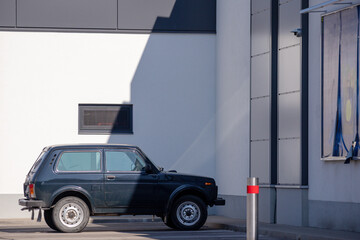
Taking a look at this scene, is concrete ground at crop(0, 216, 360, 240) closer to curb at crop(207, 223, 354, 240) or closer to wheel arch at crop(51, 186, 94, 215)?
curb at crop(207, 223, 354, 240)

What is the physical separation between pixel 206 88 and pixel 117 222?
4781 mm

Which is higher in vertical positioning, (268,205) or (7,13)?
(7,13)

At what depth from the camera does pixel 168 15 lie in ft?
76.1

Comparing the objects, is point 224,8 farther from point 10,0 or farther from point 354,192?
point 354,192

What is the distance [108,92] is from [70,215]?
6.98 metres

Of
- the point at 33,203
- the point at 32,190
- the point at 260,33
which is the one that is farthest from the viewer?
the point at 260,33

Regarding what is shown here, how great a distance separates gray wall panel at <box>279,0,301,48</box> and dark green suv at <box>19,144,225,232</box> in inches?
143

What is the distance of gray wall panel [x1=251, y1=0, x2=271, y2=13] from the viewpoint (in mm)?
19356

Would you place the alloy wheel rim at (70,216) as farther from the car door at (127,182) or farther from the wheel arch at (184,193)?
the wheel arch at (184,193)

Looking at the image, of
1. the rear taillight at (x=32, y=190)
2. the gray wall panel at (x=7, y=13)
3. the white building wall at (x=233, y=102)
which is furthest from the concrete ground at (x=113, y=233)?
the gray wall panel at (x=7, y=13)

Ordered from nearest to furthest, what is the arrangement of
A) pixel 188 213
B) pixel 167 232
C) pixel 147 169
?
pixel 167 232, pixel 147 169, pixel 188 213

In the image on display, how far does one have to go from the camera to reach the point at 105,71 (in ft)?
75.1

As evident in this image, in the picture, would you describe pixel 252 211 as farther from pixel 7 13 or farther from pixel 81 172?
pixel 7 13

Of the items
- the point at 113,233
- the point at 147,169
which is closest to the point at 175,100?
the point at 147,169
